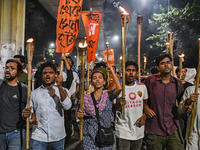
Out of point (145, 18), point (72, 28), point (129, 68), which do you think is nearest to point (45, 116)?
point (129, 68)

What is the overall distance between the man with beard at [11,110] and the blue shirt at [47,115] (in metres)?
0.29

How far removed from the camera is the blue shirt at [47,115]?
3.04 metres

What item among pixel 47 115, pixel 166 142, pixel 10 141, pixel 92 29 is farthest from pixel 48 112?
pixel 92 29

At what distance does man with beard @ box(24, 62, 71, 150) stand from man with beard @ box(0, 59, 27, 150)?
0.27 metres

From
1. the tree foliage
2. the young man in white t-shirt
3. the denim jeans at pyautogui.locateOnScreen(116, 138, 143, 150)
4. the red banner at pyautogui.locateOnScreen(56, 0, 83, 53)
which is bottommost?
the denim jeans at pyautogui.locateOnScreen(116, 138, 143, 150)

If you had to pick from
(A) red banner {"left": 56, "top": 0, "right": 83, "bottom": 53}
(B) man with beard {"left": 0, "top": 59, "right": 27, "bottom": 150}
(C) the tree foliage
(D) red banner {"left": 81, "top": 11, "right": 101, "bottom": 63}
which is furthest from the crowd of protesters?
(C) the tree foliage

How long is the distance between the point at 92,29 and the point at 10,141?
4442 millimetres

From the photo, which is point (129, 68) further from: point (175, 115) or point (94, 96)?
point (175, 115)

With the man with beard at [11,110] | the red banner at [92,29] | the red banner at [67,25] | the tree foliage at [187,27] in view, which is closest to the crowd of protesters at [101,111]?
the man with beard at [11,110]

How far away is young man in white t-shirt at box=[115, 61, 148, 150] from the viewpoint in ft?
10.9

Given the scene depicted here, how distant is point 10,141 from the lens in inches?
125

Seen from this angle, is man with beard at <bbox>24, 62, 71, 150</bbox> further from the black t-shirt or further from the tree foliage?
the tree foliage

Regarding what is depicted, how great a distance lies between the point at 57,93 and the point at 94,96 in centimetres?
60

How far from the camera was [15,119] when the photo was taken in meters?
3.22
